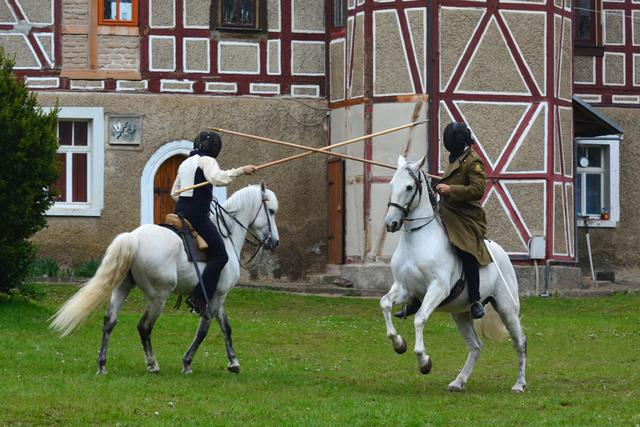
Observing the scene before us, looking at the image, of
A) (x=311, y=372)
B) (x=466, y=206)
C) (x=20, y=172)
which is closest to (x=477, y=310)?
(x=466, y=206)

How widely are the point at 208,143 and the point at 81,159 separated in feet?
39.8

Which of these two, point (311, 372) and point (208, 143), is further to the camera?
point (311, 372)

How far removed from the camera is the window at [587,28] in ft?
81.3

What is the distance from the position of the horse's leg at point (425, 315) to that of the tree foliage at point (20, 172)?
25.1 ft

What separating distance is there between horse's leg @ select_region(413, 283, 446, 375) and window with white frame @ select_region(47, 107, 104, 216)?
13840mm

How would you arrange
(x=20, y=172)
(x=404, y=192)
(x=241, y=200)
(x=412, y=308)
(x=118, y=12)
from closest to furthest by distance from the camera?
1. (x=404, y=192)
2. (x=412, y=308)
3. (x=241, y=200)
4. (x=20, y=172)
5. (x=118, y=12)

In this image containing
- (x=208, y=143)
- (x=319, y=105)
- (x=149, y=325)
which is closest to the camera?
(x=149, y=325)

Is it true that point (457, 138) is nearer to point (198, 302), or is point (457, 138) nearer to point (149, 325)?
point (198, 302)

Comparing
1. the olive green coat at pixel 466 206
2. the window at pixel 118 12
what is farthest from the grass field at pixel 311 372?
the window at pixel 118 12

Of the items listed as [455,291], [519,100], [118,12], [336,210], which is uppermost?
[118,12]

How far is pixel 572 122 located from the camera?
22719 mm

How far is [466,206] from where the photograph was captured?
1041 cm

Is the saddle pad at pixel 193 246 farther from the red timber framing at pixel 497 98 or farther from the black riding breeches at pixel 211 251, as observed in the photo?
the red timber framing at pixel 497 98

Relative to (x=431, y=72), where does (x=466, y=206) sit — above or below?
below
